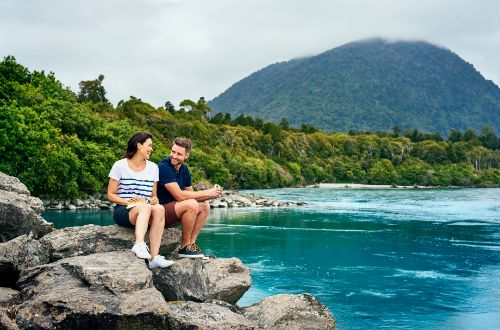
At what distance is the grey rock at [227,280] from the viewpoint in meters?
9.81

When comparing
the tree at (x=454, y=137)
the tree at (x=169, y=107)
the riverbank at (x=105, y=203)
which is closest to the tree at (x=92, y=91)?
the tree at (x=169, y=107)

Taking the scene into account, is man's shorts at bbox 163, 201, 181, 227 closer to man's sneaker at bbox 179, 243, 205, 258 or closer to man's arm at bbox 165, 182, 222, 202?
man's arm at bbox 165, 182, 222, 202

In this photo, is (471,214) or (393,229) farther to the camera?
(471,214)

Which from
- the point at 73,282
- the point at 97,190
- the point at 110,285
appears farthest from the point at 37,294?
the point at 97,190

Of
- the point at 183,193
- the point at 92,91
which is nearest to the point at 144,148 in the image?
the point at 183,193

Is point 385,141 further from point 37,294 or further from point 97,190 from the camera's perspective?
point 37,294

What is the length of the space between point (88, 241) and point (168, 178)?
5.67 ft

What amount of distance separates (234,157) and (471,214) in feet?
196

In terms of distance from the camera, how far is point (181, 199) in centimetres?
893

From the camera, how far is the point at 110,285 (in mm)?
6895

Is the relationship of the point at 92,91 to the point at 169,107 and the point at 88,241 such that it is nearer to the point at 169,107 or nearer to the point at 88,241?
the point at 169,107

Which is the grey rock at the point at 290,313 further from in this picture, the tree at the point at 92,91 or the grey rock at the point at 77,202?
the tree at the point at 92,91

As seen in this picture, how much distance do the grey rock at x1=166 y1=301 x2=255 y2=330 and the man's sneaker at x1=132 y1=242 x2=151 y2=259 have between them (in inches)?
32.9

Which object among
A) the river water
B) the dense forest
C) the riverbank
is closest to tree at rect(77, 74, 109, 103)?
the dense forest
